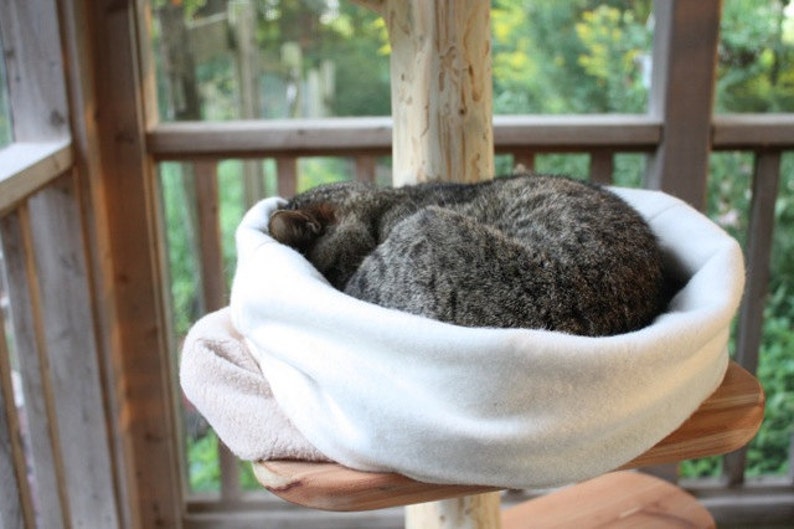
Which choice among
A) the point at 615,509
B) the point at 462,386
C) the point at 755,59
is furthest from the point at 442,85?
the point at 755,59

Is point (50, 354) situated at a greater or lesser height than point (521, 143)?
lesser

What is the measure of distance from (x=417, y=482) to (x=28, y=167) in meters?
1.11

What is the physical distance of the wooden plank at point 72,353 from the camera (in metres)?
1.88

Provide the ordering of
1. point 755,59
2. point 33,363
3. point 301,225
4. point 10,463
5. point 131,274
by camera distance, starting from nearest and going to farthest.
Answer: point 301,225 → point 10,463 → point 33,363 → point 131,274 → point 755,59

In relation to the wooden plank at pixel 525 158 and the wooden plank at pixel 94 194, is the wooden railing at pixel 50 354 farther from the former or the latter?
the wooden plank at pixel 525 158

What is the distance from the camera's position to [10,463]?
1.53 m

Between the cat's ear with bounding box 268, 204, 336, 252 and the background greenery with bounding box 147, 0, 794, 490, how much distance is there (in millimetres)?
1007

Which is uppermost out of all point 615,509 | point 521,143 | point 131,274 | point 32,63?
point 32,63

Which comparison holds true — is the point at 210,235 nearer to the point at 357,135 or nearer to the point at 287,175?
the point at 287,175

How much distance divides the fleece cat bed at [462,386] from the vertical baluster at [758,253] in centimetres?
119

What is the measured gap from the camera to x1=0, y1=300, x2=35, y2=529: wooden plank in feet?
4.87

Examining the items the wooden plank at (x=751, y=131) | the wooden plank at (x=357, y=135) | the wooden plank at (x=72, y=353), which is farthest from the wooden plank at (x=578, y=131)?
the wooden plank at (x=72, y=353)

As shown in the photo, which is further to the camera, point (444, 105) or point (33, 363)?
point (33, 363)

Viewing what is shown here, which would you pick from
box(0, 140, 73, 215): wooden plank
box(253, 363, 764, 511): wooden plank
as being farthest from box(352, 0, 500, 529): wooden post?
box(0, 140, 73, 215): wooden plank
